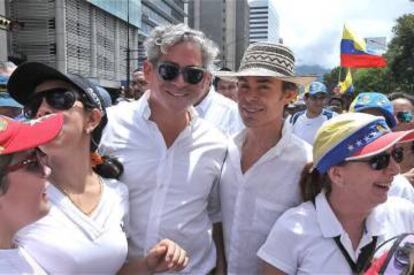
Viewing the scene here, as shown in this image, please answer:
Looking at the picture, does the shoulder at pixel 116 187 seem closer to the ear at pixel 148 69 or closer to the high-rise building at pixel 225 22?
the ear at pixel 148 69

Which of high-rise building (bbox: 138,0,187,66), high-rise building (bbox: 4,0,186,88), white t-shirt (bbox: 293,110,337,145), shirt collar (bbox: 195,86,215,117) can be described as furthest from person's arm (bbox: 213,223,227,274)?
high-rise building (bbox: 138,0,187,66)

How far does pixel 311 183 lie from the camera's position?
112 inches

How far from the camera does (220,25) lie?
109438mm

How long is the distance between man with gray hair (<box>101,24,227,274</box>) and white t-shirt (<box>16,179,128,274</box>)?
0.34 metres

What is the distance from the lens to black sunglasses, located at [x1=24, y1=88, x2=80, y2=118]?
2.62 meters

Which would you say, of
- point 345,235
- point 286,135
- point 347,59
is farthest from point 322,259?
point 347,59

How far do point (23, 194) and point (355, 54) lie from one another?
11.3 meters

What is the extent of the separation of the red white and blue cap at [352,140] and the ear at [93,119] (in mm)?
1208

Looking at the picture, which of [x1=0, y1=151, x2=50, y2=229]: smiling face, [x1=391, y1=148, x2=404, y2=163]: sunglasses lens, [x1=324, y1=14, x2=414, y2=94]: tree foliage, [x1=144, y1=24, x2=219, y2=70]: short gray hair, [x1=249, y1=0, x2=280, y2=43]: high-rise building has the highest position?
[x1=249, y1=0, x2=280, y2=43]: high-rise building

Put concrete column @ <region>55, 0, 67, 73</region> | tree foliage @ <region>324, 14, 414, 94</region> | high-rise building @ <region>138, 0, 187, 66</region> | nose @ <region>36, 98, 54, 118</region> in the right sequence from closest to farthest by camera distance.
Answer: nose @ <region>36, 98, 54, 118</region> → tree foliage @ <region>324, 14, 414, 94</region> → concrete column @ <region>55, 0, 67, 73</region> → high-rise building @ <region>138, 0, 187, 66</region>

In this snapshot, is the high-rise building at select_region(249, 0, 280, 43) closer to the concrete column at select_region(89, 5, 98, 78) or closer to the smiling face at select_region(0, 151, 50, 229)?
the concrete column at select_region(89, 5, 98, 78)

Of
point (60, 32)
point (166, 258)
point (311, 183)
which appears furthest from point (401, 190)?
point (60, 32)

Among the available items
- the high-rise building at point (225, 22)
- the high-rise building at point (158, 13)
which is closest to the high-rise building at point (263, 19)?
the high-rise building at point (225, 22)

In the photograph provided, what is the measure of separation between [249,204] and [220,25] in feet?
359
